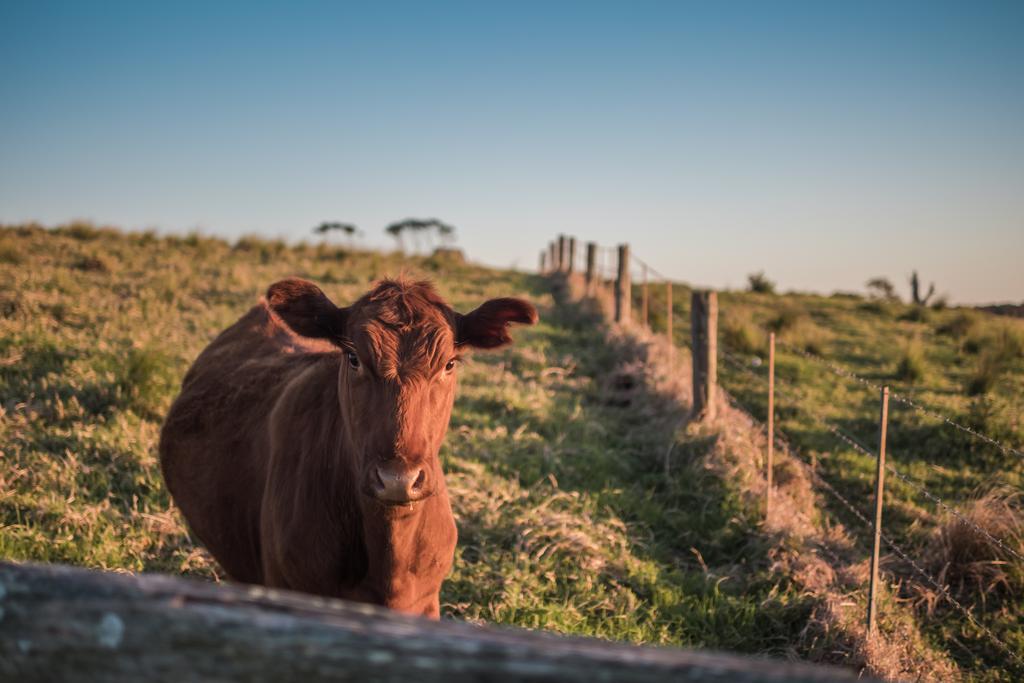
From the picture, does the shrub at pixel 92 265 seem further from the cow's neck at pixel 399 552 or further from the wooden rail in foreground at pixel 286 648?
the wooden rail in foreground at pixel 286 648

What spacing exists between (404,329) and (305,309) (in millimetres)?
693

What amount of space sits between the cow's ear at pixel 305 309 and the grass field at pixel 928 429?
452cm

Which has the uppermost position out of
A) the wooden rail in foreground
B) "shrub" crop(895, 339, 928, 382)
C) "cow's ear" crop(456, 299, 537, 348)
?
"cow's ear" crop(456, 299, 537, 348)

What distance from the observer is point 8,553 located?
4504mm

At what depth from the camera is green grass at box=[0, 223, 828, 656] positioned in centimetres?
469

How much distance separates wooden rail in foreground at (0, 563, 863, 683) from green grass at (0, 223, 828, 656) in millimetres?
3904

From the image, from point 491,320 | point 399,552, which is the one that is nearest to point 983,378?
point 491,320

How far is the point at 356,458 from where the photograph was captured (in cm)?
304

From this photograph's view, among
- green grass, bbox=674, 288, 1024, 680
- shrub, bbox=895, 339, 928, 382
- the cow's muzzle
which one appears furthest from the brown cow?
shrub, bbox=895, 339, 928, 382

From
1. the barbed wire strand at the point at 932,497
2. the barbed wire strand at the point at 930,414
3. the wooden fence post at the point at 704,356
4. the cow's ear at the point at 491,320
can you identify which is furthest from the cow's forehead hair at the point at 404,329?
the wooden fence post at the point at 704,356

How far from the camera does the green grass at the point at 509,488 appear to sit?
185 inches

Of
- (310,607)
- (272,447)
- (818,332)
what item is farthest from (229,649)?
(818,332)

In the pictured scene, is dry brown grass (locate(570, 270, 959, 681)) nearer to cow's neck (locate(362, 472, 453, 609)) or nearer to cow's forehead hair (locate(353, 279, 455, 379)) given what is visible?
cow's neck (locate(362, 472, 453, 609))

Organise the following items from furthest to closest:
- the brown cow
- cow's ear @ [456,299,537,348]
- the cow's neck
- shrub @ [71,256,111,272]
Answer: shrub @ [71,256,111,272] < cow's ear @ [456,299,537,348] < the cow's neck < the brown cow
